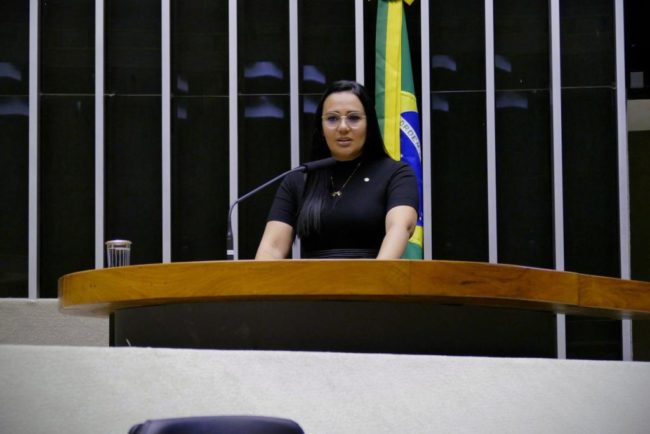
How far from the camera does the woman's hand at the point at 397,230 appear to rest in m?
3.06

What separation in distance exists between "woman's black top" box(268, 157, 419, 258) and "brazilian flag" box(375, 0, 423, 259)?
281cm

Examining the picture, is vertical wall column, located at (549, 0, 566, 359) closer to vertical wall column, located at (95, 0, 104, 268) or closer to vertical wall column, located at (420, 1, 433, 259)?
vertical wall column, located at (420, 1, 433, 259)

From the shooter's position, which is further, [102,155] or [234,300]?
[102,155]

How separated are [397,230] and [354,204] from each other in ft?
0.68

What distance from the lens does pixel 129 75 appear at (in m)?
7.63

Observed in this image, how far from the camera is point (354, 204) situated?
329 centimetres

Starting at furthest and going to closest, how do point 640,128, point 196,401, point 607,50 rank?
point 640,128 → point 607,50 → point 196,401

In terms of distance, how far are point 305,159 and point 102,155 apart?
4.66ft

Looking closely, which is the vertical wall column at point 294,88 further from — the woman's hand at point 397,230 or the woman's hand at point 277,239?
the woman's hand at point 397,230

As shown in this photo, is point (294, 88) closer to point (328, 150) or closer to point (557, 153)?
point (557, 153)

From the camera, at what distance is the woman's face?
342 cm

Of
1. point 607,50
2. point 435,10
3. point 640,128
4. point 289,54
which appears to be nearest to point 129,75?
point 289,54

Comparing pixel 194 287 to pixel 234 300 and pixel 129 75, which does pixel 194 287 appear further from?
pixel 129 75

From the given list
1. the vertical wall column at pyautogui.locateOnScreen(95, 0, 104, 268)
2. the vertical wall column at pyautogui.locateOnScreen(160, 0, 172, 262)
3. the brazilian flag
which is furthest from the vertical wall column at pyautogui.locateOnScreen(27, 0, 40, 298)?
the brazilian flag
